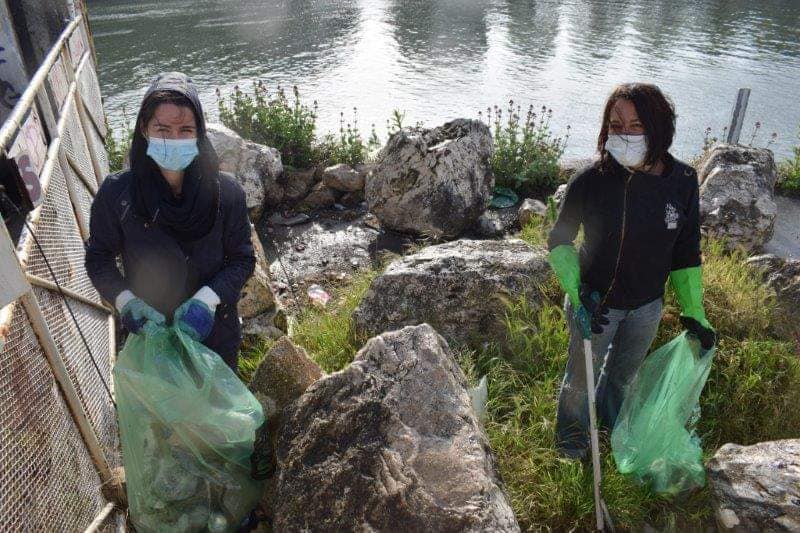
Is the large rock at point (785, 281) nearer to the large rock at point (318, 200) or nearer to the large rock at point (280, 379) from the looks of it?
the large rock at point (280, 379)

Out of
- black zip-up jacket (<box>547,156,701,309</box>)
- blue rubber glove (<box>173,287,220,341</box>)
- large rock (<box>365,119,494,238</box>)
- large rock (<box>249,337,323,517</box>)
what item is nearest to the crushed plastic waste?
large rock (<box>365,119,494,238</box>)

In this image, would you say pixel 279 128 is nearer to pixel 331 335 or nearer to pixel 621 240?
pixel 331 335

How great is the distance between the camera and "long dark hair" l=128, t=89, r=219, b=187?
1.95 m

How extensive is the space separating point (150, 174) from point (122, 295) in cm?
47

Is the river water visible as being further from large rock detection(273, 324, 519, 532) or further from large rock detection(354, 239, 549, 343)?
large rock detection(273, 324, 519, 532)

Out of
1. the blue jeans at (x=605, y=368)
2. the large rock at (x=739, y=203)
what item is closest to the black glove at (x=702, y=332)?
→ the blue jeans at (x=605, y=368)

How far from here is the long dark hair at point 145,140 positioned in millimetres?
1949

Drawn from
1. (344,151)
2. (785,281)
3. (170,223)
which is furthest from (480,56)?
(170,223)

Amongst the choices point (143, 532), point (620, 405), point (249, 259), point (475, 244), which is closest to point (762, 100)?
point (475, 244)

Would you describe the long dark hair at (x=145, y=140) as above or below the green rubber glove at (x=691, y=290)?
above

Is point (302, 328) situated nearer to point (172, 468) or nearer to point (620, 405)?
point (172, 468)

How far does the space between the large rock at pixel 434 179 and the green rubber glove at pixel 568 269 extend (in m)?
3.11

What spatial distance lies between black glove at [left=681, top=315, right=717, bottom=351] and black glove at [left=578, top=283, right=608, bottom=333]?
36 cm

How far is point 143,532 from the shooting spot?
81.0 inches
